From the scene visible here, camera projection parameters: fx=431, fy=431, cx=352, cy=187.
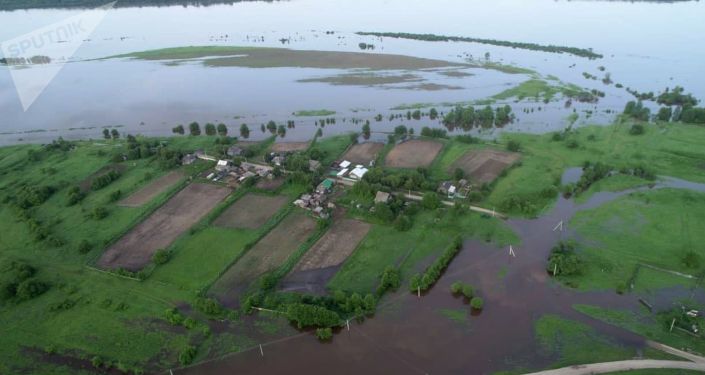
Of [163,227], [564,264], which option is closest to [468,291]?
[564,264]

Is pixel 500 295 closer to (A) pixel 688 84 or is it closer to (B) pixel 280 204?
(B) pixel 280 204

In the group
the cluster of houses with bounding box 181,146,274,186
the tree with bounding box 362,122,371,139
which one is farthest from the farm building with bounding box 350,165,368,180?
the tree with bounding box 362,122,371,139

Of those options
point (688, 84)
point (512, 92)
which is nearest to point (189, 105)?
point (512, 92)

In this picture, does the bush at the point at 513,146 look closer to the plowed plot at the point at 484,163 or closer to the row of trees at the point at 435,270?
the plowed plot at the point at 484,163

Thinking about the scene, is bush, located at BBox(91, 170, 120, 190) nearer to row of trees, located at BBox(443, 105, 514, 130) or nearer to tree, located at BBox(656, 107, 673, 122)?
row of trees, located at BBox(443, 105, 514, 130)

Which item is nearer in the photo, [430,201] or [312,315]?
[312,315]

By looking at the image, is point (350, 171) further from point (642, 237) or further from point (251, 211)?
point (642, 237)

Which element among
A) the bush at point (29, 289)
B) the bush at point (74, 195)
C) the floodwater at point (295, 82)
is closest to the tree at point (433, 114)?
the floodwater at point (295, 82)

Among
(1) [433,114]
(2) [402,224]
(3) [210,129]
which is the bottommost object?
(2) [402,224]
